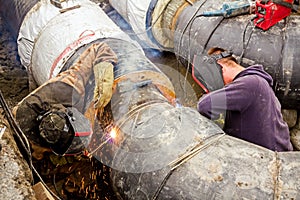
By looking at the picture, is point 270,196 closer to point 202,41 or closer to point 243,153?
point 243,153

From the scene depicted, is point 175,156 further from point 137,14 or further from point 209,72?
point 137,14

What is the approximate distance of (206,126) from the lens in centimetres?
272

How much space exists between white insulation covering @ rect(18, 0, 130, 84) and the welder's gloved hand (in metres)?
0.77

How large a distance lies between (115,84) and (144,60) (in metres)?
0.47

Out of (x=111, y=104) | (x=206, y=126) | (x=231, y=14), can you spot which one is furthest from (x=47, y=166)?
(x=231, y=14)

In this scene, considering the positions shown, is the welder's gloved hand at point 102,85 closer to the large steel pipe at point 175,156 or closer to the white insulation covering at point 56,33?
the large steel pipe at point 175,156

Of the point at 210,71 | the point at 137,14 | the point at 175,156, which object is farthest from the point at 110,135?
the point at 137,14

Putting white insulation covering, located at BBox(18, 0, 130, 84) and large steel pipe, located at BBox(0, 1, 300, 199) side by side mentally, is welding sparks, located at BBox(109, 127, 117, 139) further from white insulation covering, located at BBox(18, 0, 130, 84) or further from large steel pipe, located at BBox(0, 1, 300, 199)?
white insulation covering, located at BBox(18, 0, 130, 84)

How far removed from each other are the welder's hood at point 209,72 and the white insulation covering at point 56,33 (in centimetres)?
88

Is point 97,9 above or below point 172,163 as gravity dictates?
above

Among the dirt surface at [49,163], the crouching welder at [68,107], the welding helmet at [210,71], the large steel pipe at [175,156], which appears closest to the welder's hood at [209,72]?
the welding helmet at [210,71]

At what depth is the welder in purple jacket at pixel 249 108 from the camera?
277cm

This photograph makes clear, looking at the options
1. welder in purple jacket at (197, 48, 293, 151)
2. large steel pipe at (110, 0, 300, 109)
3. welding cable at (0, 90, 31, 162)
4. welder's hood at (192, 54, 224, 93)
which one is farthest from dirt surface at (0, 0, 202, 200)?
welder in purple jacket at (197, 48, 293, 151)

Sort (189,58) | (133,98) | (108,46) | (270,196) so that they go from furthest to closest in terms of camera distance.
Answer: (189,58)
(108,46)
(133,98)
(270,196)
